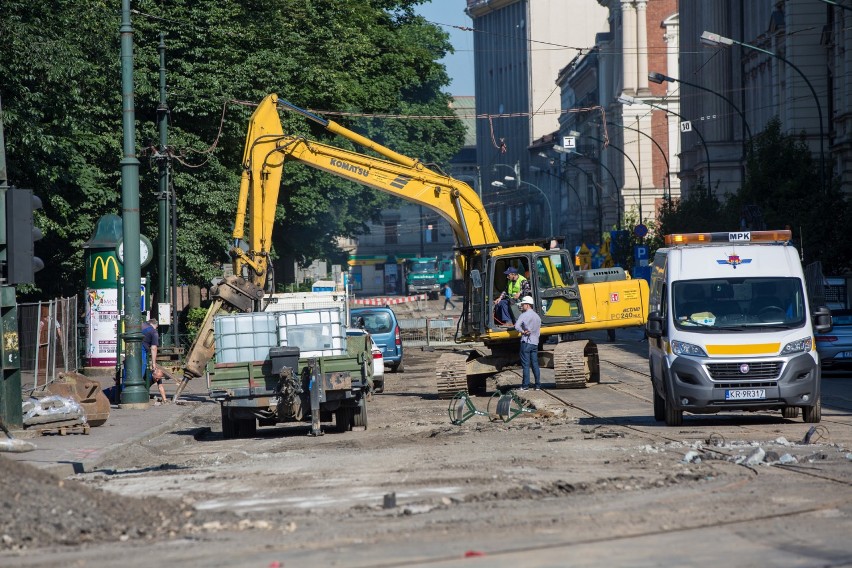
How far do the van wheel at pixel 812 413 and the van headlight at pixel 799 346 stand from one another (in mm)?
628

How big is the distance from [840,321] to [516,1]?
125324mm

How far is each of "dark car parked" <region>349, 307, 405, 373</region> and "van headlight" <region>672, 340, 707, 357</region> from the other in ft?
63.8

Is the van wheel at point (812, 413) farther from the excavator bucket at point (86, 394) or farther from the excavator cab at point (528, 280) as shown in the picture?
the excavator bucket at point (86, 394)

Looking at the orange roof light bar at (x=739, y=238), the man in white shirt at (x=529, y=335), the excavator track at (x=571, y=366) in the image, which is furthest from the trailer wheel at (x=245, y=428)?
the excavator track at (x=571, y=366)

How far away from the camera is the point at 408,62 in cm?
5759

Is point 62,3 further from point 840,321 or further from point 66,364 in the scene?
point 840,321

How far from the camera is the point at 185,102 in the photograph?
3744cm

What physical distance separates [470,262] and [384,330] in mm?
10090

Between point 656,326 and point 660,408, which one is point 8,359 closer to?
point 656,326

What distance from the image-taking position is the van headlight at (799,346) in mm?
17125

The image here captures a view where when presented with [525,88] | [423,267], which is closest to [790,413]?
[423,267]

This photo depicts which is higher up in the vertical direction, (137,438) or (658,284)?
(658,284)

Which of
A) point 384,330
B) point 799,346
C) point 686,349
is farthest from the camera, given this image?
point 384,330

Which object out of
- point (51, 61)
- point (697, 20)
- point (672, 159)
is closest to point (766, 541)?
point (51, 61)
